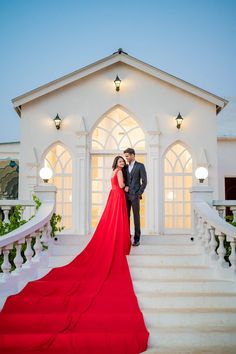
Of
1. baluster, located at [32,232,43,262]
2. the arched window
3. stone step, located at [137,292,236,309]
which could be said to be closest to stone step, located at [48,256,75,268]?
baluster, located at [32,232,43,262]

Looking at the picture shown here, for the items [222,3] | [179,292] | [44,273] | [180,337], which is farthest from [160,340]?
[222,3]

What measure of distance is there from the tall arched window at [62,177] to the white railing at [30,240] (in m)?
2.95

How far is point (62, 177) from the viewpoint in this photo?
10820 mm

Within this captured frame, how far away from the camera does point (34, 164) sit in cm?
1055

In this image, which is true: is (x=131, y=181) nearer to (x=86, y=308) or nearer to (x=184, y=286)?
(x=184, y=286)

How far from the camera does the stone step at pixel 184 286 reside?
6.05 metres

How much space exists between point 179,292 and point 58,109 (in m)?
6.70

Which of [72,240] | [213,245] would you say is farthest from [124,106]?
[213,245]

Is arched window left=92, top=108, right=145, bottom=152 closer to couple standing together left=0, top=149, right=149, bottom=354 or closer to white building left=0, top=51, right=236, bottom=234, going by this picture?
white building left=0, top=51, right=236, bottom=234

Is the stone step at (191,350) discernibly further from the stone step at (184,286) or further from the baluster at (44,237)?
the baluster at (44,237)

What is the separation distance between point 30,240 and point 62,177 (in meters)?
4.59

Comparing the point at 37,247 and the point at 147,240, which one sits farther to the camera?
the point at 147,240

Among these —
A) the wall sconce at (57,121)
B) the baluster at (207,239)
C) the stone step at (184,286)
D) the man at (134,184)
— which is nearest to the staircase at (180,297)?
the stone step at (184,286)

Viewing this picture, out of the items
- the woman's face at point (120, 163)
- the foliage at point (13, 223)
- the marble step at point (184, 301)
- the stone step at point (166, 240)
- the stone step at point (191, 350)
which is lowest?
the stone step at point (191, 350)
